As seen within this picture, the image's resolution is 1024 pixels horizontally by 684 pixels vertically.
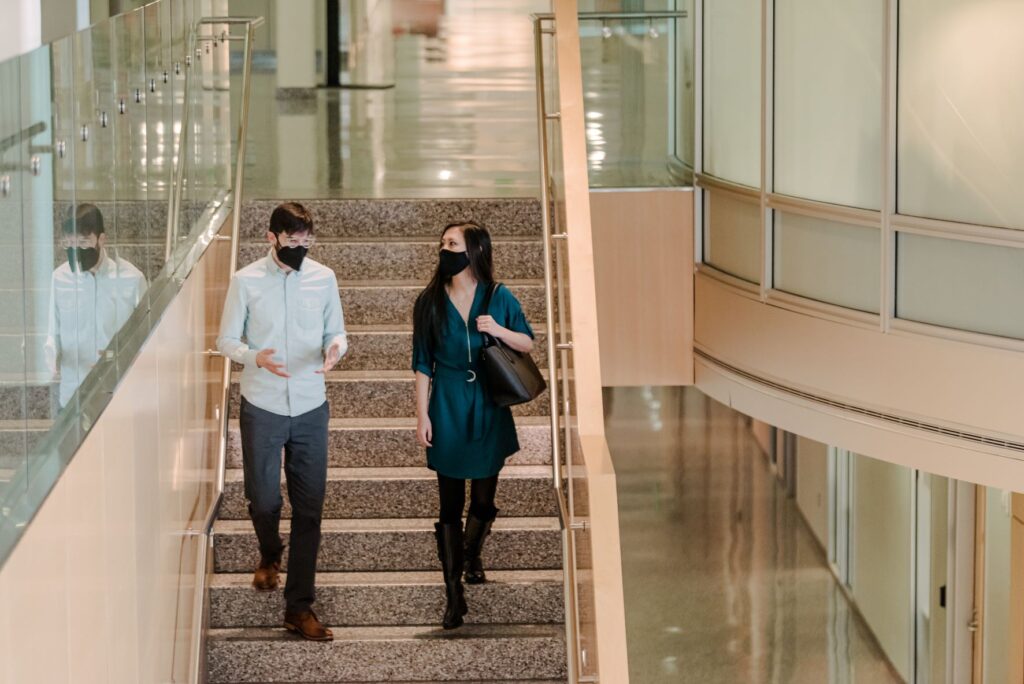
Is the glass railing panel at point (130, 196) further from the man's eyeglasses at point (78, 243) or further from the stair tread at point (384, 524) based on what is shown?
the stair tread at point (384, 524)

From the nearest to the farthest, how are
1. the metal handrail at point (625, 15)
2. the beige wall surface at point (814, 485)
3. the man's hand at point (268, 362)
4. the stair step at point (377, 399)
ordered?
the man's hand at point (268, 362) < the stair step at point (377, 399) < the metal handrail at point (625, 15) < the beige wall surface at point (814, 485)

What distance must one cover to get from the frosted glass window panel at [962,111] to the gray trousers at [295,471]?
10.8 feet

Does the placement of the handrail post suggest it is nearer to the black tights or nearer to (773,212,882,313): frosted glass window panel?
the black tights

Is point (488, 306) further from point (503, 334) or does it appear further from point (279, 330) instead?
point (279, 330)

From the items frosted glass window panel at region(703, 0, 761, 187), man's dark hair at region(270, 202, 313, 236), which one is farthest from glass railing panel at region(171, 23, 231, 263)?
frosted glass window panel at region(703, 0, 761, 187)

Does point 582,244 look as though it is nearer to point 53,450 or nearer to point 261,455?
point 261,455

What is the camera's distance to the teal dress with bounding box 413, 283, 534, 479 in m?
5.50

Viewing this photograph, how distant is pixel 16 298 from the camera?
9.54 ft

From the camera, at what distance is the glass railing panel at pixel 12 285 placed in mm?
2715

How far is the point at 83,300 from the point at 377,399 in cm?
327

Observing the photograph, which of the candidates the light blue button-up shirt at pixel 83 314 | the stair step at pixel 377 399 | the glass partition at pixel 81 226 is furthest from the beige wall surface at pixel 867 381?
the light blue button-up shirt at pixel 83 314

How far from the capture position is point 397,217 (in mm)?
8055

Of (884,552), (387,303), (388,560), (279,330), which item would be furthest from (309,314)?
(884,552)

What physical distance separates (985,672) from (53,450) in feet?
30.1
